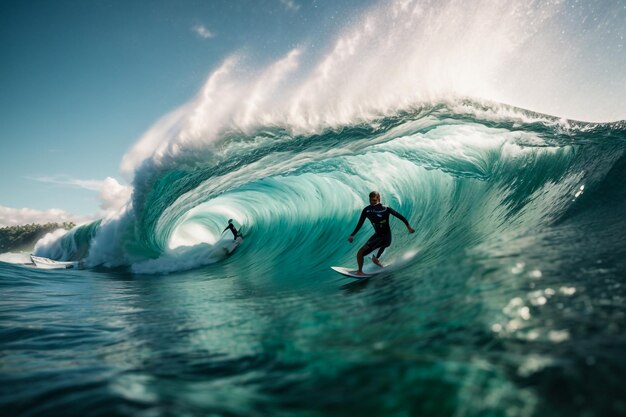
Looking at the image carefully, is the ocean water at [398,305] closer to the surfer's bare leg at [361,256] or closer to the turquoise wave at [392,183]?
the turquoise wave at [392,183]

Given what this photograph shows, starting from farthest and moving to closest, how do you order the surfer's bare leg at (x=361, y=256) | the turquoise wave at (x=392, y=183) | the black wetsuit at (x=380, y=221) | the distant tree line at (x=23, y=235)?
the distant tree line at (x=23, y=235)
the turquoise wave at (x=392, y=183)
the black wetsuit at (x=380, y=221)
the surfer's bare leg at (x=361, y=256)

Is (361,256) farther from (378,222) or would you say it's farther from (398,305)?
(398,305)

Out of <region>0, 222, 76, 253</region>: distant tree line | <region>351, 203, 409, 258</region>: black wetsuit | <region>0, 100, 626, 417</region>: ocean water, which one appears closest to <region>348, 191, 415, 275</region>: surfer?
<region>351, 203, 409, 258</region>: black wetsuit

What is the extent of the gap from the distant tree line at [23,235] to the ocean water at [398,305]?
212 ft

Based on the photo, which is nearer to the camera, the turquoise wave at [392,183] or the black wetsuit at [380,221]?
the black wetsuit at [380,221]

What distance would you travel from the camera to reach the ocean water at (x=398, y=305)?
67.6 inches

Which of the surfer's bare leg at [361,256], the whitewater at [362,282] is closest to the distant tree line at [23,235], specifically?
the whitewater at [362,282]

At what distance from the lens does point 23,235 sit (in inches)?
2603

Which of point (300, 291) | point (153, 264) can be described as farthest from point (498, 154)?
point (153, 264)

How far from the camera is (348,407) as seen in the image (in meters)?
1.65

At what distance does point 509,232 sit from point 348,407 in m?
4.69

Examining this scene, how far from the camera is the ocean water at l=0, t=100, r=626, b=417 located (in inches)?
67.6

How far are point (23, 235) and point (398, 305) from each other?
3229 inches

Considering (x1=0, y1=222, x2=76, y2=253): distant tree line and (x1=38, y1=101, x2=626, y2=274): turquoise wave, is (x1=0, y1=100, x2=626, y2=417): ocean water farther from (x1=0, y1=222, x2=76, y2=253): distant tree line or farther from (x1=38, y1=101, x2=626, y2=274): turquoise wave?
(x1=0, y1=222, x2=76, y2=253): distant tree line
